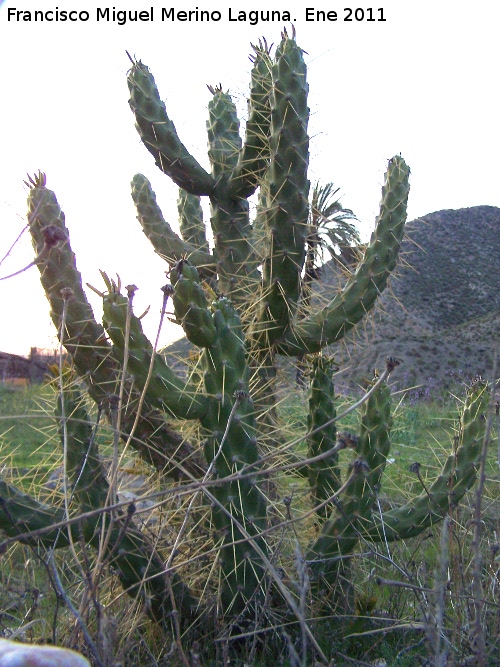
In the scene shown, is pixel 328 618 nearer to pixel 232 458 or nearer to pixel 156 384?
pixel 232 458

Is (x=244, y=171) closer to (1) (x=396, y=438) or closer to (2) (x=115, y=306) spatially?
(2) (x=115, y=306)

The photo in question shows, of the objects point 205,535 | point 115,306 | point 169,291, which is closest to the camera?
point 169,291

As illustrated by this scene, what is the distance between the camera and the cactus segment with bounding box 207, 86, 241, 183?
4.29 metres

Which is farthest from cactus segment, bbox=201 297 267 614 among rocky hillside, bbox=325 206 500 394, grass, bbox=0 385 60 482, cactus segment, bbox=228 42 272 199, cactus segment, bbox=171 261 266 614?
rocky hillside, bbox=325 206 500 394

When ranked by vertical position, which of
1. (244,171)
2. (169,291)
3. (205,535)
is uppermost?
(244,171)

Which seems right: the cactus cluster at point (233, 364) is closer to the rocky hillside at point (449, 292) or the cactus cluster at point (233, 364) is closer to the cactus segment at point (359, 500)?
the cactus segment at point (359, 500)

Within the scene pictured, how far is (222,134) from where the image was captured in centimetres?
448

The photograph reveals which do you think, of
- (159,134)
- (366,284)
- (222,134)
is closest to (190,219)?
(222,134)

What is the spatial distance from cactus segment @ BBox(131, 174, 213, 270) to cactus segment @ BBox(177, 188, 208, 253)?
214 millimetres

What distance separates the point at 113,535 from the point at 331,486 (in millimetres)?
1000

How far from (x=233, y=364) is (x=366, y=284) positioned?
151 centimetres

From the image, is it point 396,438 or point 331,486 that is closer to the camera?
point 331,486

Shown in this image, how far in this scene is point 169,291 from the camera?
2.07m

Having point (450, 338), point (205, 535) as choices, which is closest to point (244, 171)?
point (205, 535)
